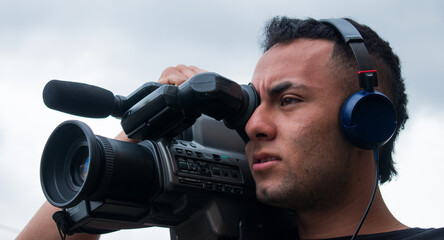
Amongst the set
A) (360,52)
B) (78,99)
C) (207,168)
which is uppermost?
(360,52)

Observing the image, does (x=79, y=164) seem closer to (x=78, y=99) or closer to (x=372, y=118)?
(x=78, y=99)

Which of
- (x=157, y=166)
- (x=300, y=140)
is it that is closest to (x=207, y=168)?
(x=157, y=166)

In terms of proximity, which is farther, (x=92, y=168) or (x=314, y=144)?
(x=314, y=144)

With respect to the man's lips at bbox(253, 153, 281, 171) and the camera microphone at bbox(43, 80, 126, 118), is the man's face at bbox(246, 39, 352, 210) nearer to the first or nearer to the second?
the man's lips at bbox(253, 153, 281, 171)

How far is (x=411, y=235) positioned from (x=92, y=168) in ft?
3.16

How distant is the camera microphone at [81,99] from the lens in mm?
1494

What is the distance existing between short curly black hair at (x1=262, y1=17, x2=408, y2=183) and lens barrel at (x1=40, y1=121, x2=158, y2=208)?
693 millimetres

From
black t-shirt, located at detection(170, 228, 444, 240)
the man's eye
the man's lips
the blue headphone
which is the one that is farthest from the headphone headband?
black t-shirt, located at detection(170, 228, 444, 240)

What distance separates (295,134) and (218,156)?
0.25 meters

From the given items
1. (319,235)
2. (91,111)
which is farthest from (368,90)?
(91,111)

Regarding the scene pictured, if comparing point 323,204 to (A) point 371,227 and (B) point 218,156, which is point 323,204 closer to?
(A) point 371,227

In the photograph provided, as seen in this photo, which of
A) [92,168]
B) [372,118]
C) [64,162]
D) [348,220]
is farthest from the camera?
[348,220]

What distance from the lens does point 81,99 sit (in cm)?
154

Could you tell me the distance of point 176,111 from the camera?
1.55 metres
